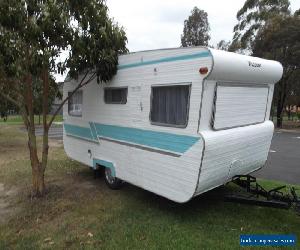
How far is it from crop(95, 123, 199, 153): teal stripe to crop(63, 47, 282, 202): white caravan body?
0.01m

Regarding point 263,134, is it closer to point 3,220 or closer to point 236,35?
point 3,220

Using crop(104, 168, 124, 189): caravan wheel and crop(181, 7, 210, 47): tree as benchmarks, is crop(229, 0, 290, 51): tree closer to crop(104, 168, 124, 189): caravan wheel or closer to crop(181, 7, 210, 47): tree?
crop(181, 7, 210, 47): tree

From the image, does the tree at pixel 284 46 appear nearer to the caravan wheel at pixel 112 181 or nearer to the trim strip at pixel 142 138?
the trim strip at pixel 142 138

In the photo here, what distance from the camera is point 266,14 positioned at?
108ft

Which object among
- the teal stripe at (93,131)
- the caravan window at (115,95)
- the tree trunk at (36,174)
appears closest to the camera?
the caravan window at (115,95)

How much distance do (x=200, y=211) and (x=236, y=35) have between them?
3299 cm

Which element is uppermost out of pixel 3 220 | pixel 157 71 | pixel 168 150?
pixel 157 71

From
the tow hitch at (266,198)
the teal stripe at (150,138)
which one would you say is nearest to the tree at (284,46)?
the tow hitch at (266,198)

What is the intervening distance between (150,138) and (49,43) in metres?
2.70

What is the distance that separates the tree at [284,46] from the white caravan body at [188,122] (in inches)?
860

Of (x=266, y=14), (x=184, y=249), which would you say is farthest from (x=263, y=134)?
(x=266, y=14)

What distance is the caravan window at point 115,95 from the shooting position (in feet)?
23.1

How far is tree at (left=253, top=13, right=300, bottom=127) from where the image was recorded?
87.5ft

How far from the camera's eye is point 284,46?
A: 2722cm
